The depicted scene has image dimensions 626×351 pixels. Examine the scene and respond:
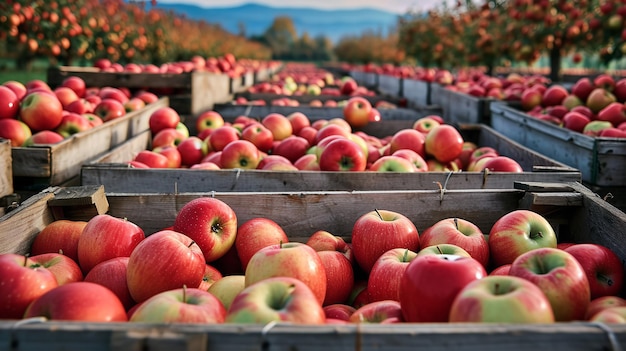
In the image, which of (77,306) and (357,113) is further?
(357,113)

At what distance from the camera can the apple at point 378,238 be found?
2.26m

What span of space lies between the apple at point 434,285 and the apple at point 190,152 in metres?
2.87

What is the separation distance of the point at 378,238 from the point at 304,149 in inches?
78.1

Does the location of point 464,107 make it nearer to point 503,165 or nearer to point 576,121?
point 576,121

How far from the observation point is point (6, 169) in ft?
10.2

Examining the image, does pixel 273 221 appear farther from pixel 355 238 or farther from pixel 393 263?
pixel 393 263

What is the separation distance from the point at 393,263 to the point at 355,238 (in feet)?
1.16

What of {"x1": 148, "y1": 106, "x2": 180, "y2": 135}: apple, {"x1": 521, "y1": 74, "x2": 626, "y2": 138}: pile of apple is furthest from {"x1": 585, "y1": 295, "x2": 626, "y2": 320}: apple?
{"x1": 148, "y1": 106, "x2": 180, "y2": 135}: apple

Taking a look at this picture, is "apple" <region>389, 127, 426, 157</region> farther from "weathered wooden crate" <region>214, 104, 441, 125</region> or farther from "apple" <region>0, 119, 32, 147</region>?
"apple" <region>0, 119, 32, 147</region>

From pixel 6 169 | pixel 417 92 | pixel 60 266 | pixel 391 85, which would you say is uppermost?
pixel 391 85

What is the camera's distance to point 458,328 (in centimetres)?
121

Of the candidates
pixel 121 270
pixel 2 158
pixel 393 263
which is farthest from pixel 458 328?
pixel 2 158

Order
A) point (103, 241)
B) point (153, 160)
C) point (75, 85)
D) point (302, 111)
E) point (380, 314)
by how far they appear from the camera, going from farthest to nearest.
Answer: point (302, 111) < point (75, 85) < point (153, 160) < point (103, 241) < point (380, 314)

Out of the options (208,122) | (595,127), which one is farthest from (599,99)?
(208,122)
